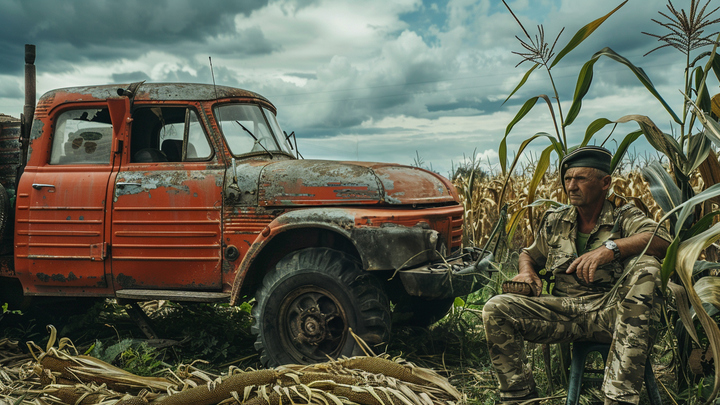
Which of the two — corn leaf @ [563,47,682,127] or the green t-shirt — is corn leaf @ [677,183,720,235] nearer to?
the green t-shirt

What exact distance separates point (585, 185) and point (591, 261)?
0.47m

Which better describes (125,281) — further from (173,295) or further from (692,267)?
(692,267)

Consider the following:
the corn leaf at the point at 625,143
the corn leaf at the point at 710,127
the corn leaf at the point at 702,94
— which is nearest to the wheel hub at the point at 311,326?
the corn leaf at the point at 625,143

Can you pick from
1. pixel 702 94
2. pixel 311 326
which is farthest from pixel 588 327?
pixel 311 326

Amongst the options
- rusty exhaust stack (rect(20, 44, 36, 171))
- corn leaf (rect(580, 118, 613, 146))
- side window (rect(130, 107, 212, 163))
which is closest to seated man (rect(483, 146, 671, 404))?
corn leaf (rect(580, 118, 613, 146))

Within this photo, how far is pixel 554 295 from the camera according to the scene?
3.56 meters

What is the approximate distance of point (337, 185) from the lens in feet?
14.8

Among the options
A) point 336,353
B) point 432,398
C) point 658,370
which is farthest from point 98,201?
point 658,370

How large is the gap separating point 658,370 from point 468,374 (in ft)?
4.59

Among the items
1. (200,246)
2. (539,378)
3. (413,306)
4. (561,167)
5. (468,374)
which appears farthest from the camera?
(413,306)

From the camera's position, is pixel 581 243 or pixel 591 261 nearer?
pixel 591 261

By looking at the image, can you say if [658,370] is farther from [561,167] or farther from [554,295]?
[561,167]

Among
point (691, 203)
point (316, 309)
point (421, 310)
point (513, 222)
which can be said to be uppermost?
point (691, 203)

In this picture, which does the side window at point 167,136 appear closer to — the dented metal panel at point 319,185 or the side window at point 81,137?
the side window at point 81,137
